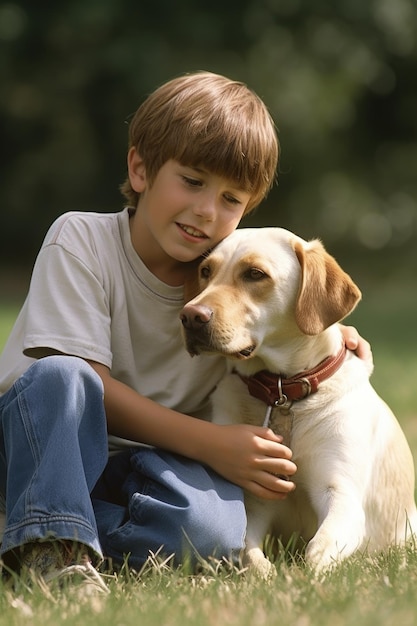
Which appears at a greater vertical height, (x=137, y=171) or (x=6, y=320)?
(x=137, y=171)

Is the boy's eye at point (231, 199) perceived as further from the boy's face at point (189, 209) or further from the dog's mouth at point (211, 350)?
the dog's mouth at point (211, 350)

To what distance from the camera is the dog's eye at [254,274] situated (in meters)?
3.57

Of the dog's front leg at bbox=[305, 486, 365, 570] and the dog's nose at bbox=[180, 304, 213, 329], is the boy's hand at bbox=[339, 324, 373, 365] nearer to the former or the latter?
the dog's front leg at bbox=[305, 486, 365, 570]

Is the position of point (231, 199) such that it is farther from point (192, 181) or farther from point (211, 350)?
point (211, 350)

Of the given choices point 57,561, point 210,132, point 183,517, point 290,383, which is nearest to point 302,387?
point 290,383

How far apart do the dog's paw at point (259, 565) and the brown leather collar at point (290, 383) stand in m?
0.53

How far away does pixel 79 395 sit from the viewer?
3.19 metres

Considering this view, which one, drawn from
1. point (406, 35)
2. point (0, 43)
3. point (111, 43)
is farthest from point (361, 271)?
point (0, 43)

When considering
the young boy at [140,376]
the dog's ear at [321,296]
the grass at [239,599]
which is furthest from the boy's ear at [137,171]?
the grass at [239,599]

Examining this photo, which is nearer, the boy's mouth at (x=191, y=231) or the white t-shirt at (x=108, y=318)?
the white t-shirt at (x=108, y=318)

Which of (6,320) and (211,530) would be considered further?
(6,320)

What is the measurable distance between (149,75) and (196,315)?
52.0 ft

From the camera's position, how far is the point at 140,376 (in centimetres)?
377

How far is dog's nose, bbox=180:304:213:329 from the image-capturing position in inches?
131
